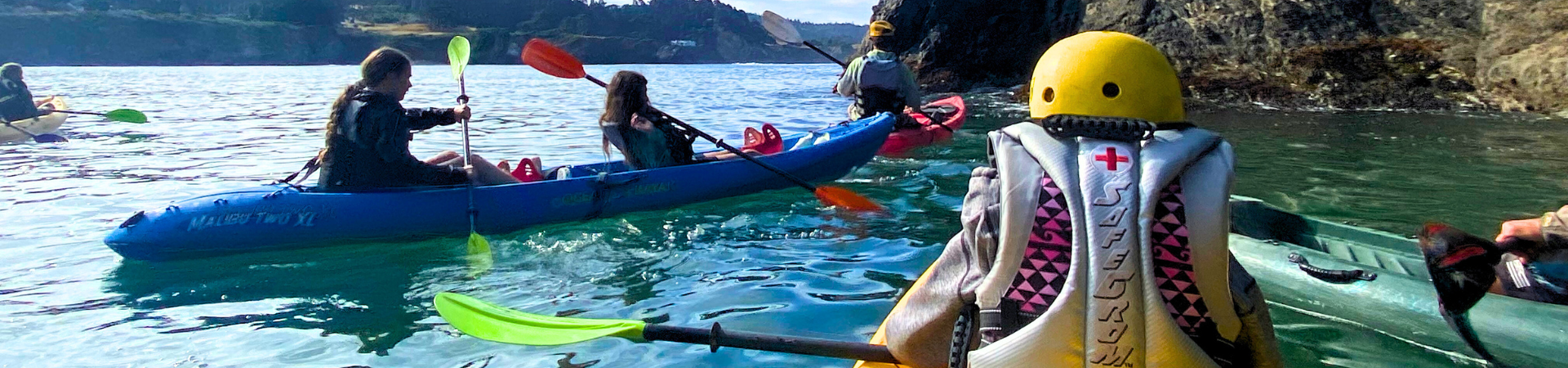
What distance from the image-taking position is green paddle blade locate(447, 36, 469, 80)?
6.88 m

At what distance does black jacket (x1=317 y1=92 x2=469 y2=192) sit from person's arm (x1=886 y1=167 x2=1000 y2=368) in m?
4.31

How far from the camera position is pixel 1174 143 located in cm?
175

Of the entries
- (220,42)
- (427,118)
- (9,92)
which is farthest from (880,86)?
(220,42)

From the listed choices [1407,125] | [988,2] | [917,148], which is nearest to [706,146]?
[917,148]

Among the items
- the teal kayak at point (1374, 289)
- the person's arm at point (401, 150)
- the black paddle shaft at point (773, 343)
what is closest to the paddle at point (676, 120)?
the person's arm at point (401, 150)

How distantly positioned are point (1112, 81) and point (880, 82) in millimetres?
8348

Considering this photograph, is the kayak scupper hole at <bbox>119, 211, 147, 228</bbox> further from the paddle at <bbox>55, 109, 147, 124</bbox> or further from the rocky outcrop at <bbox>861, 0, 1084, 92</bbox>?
the rocky outcrop at <bbox>861, 0, 1084, 92</bbox>

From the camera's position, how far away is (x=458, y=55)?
22.9 feet

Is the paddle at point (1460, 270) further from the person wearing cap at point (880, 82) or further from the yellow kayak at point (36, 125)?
the yellow kayak at point (36, 125)

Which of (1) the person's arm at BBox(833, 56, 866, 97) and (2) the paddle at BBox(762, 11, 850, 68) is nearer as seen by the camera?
(1) the person's arm at BBox(833, 56, 866, 97)

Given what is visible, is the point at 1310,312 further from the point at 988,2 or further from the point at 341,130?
the point at 988,2

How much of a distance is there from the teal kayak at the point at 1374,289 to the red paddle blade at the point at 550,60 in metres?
4.62

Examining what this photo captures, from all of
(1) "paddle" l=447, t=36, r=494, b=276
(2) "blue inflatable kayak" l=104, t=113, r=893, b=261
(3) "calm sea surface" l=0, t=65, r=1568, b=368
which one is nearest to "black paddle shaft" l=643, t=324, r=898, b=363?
(3) "calm sea surface" l=0, t=65, r=1568, b=368

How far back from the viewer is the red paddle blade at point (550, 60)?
7.31 meters
